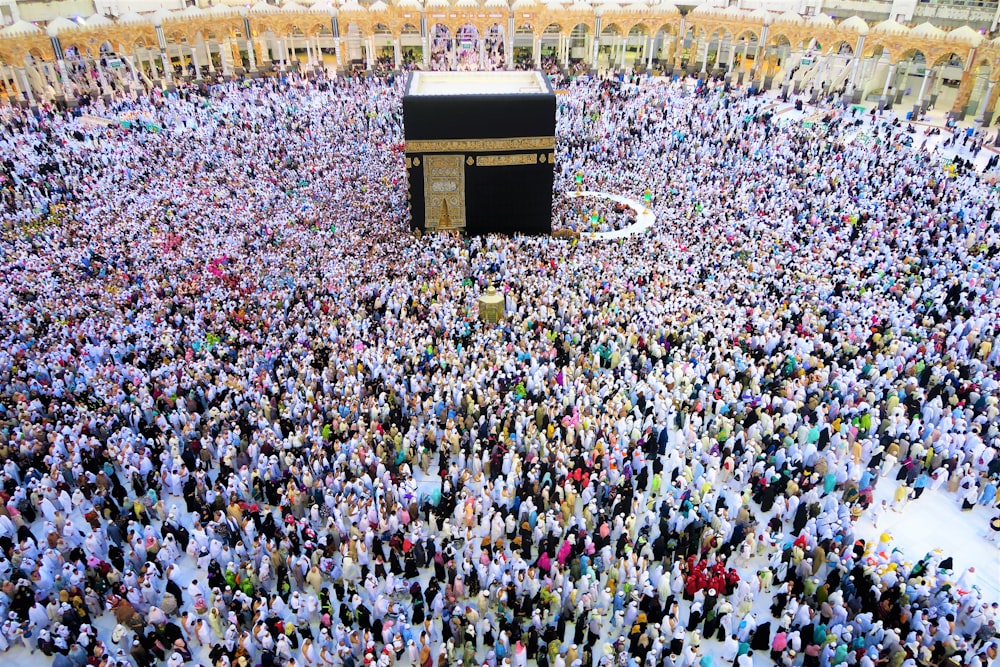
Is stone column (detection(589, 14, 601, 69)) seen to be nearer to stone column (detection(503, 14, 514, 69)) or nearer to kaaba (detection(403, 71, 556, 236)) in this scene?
stone column (detection(503, 14, 514, 69))

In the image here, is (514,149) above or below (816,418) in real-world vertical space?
above

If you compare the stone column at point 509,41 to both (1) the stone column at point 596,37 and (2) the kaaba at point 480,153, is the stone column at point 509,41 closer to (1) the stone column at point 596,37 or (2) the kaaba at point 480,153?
(1) the stone column at point 596,37

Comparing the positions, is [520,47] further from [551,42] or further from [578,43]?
[578,43]

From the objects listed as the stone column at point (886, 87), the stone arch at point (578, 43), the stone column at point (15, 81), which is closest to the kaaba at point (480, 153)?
the stone column at point (886, 87)

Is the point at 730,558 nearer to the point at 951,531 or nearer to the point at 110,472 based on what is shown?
the point at 951,531

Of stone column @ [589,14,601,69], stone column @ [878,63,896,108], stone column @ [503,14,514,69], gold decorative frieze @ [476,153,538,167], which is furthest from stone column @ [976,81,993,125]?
stone column @ [503,14,514,69]

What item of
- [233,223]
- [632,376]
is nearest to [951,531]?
[632,376]

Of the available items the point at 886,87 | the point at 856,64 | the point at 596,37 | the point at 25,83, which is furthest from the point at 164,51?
the point at 886,87
